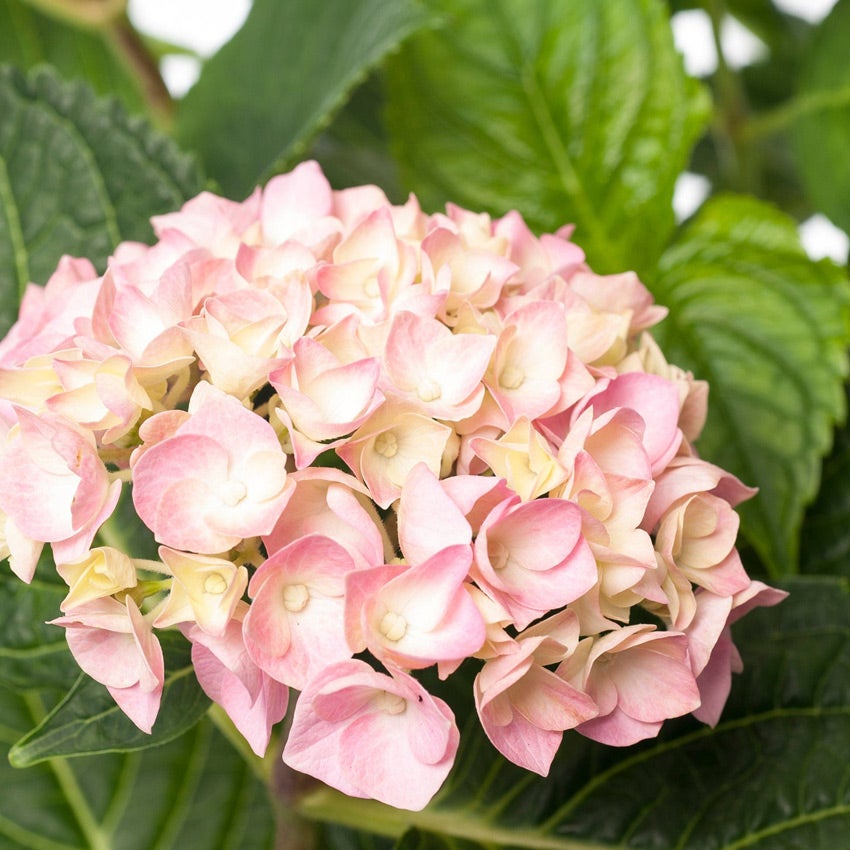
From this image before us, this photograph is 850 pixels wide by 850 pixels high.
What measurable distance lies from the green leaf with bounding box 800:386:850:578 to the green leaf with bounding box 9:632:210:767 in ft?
1.50

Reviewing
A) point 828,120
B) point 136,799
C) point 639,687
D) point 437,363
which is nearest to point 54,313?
point 437,363

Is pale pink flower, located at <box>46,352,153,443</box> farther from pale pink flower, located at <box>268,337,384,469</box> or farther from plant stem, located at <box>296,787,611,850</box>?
plant stem, located at <box>296,787,611,850</box>

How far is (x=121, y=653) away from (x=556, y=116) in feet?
1.71

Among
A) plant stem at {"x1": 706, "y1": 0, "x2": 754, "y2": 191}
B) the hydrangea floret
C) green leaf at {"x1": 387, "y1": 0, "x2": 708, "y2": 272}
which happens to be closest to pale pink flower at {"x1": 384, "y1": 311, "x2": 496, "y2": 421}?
the hydrangea floret

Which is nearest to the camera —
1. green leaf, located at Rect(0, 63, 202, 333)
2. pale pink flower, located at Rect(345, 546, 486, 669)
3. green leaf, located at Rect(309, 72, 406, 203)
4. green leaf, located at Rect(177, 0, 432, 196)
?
pale pink flower, located at Rect(345, 546, 486, 669)

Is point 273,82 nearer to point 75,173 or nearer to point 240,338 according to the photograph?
point 75,173

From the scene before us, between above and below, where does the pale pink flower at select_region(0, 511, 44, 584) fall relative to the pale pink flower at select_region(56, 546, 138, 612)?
below

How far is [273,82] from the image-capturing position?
821mm

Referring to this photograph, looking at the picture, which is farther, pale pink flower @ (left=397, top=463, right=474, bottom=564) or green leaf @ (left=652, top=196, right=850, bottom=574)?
green leaf @ (left=652, top=196, right=850, bottom=574)

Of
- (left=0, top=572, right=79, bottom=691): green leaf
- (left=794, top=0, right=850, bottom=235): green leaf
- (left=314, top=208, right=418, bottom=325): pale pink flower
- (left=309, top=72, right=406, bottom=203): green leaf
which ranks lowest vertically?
(left=0, top=572, right=79, bottom=691): green leaf

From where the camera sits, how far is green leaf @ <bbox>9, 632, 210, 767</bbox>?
412 millimetres

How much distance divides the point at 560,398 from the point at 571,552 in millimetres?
69

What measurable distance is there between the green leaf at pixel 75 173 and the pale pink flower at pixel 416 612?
0.34 meters

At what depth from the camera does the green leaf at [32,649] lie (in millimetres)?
520
